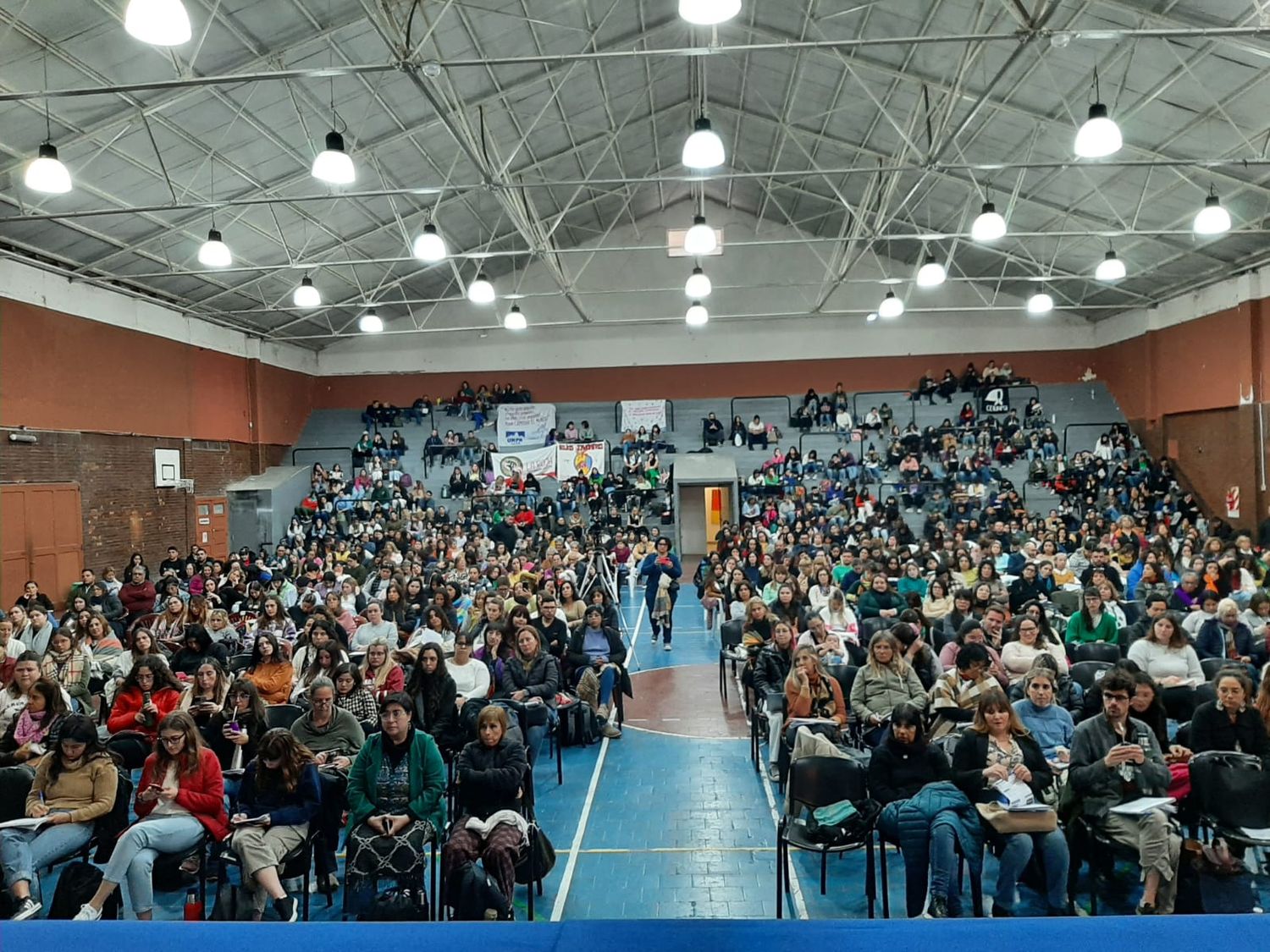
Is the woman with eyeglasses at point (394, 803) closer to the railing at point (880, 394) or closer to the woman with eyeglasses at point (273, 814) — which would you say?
the woman with eyeglasses at point (273, 814)

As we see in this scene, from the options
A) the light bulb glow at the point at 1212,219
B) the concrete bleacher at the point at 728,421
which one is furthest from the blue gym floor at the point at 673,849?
the concrete bleacher at the point at 728,421

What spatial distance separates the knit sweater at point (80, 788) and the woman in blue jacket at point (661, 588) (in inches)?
325

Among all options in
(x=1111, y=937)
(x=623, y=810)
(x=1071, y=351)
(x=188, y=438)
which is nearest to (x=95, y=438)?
(x=188, y=438)

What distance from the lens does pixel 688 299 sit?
2520 cm

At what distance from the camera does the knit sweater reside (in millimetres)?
4699

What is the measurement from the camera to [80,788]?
4.77m

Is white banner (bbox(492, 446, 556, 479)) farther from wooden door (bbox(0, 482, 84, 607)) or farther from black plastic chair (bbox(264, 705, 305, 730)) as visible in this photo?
black plastic chair (bbox(264, 705, 305, 730))

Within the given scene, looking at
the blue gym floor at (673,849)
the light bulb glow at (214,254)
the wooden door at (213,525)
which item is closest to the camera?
the blue gym floor at (673,849)

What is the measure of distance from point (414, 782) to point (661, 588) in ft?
25.6

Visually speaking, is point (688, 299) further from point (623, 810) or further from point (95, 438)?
point (623, 810)

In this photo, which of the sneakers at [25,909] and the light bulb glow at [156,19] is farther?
the light bulb glow at [156,19]

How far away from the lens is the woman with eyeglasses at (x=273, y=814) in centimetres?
439

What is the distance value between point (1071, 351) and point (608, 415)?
1363cm

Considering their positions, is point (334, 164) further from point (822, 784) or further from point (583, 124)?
point (583, 124)
